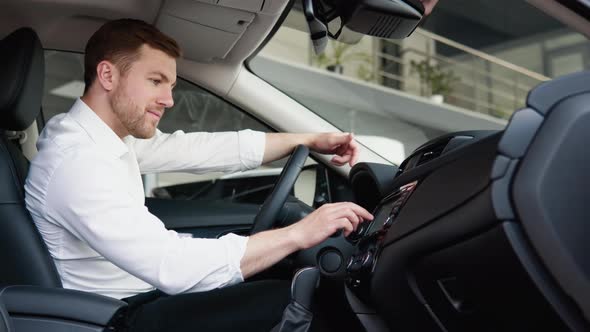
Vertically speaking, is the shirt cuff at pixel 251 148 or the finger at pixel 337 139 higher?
the finger at pixel 337 139

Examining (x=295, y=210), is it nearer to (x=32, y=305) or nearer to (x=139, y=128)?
(x=139, y=128)

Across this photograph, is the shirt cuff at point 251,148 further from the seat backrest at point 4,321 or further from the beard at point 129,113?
the seat backrest at point 4,321

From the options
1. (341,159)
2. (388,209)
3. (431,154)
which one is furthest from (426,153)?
(341,159)

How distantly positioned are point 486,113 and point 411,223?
24.0 ft

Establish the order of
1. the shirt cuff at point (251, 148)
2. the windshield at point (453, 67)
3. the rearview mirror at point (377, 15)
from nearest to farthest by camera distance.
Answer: the rearview mirror at point (377, 15) < the shirt cuff at point (251, 148) < the windshield at point (453, 67)

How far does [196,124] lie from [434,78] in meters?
6.10

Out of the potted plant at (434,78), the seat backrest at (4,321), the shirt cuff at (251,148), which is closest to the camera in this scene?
the seat backrest at (4,321)

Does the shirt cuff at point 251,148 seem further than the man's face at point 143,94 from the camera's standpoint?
Yes

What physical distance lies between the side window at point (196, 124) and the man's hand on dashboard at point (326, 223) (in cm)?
82

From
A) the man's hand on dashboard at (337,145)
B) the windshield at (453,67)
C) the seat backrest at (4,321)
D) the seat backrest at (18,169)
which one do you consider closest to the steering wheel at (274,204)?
the man's hand on dashboard at (337,145)

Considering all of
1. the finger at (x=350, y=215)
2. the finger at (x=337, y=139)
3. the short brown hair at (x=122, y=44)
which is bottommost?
the finger at (x=337, y=139)

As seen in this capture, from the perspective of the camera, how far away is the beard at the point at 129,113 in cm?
150

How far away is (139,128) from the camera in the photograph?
1.52 meters

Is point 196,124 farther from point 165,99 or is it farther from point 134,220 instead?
point 134,220
